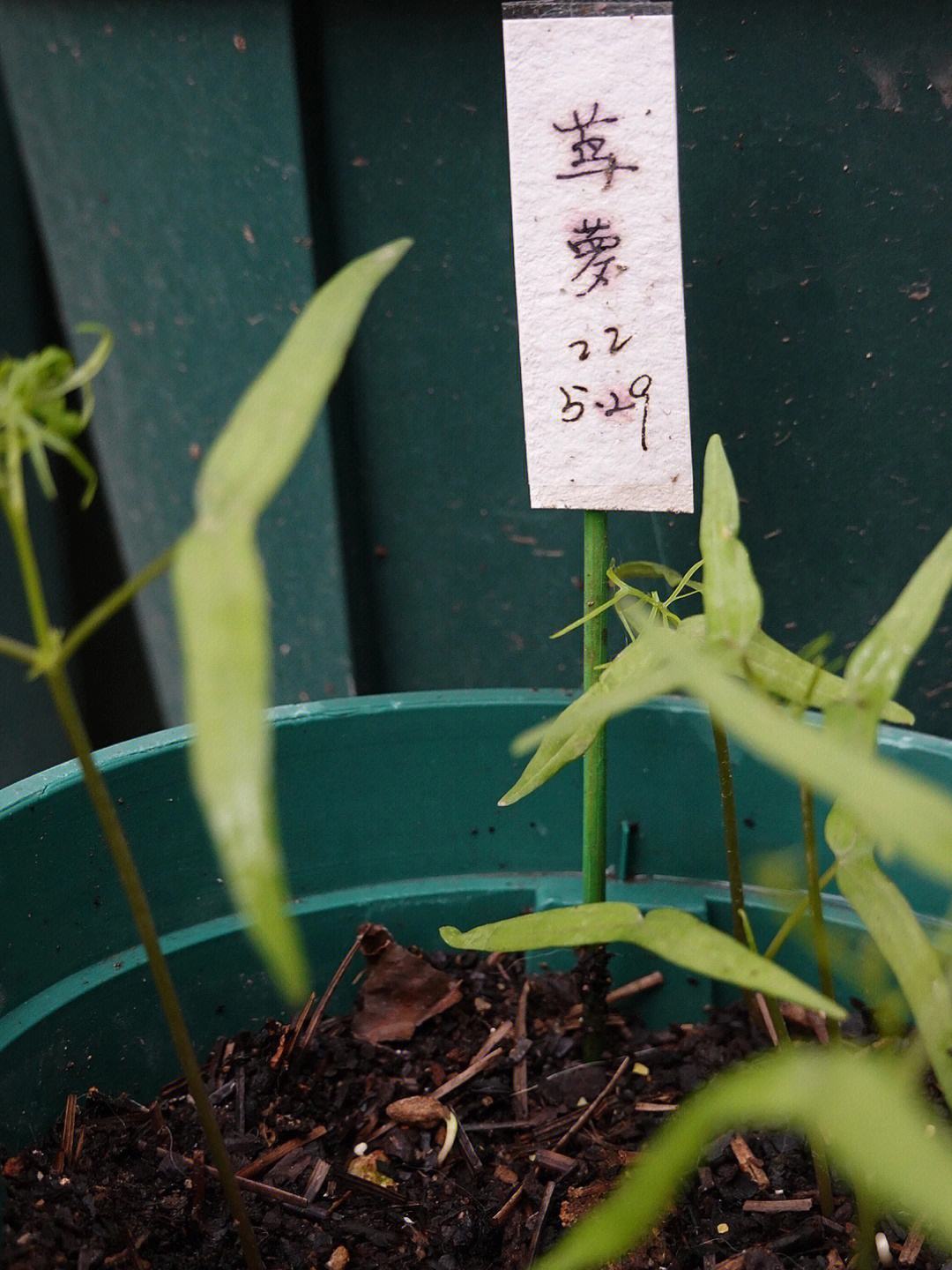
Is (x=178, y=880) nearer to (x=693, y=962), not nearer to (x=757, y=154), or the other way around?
(x=693, y=962)

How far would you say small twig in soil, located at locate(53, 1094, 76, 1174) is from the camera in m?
0.52

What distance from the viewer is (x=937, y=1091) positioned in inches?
22.1

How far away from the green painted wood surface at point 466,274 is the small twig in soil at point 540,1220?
340 mm

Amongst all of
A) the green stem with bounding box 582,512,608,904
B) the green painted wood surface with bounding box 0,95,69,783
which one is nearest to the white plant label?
the green stem with bounding box 582,512,608,904

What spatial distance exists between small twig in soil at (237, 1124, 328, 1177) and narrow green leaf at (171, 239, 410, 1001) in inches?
12.3

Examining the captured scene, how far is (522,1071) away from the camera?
593 mm

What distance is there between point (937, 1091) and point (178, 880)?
1.19ft

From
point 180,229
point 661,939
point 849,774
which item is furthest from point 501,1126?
point 180,229

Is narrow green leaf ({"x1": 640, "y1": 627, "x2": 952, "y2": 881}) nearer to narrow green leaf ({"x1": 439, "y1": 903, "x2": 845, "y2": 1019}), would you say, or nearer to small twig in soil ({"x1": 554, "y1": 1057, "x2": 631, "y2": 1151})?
narrow green leaf ({"x1": 439, "y1": 903, "x2": 845, "y2": 1019})

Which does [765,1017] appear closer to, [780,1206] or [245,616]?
[780,1206]

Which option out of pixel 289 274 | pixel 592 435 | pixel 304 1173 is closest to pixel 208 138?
pixel 289 274

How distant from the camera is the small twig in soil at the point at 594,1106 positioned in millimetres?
548

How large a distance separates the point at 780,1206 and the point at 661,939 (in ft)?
0.69

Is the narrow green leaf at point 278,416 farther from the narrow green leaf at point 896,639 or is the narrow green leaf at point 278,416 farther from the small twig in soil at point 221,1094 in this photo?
the small twig in soil at point 221,1094
